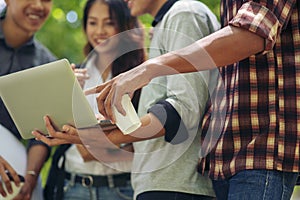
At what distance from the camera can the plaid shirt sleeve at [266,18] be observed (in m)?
1.90

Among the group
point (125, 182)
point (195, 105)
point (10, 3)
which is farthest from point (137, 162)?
point (10, 3)

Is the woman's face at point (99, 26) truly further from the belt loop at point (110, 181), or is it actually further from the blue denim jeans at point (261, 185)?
the blue denim jeans at point (261, 185)

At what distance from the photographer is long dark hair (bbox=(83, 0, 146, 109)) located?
8.81ft

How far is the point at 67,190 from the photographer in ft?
10.3

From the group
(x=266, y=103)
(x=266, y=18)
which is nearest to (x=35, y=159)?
(x=266, y=103)

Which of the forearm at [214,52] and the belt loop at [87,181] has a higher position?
the forearm at [214,52]

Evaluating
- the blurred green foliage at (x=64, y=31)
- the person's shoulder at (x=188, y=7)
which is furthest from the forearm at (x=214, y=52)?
the blurred green foliage at (x=64, y=31)

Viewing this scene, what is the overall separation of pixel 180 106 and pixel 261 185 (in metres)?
0.48

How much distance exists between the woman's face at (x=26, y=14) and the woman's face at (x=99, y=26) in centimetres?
24

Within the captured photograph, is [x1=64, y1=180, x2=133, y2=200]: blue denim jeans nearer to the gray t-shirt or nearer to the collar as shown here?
the gray t-shirt

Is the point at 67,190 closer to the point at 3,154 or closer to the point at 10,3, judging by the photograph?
the point at 3,154

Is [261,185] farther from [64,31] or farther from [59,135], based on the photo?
[64,31]

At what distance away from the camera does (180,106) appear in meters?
2.37

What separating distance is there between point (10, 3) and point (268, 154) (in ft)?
5.65
